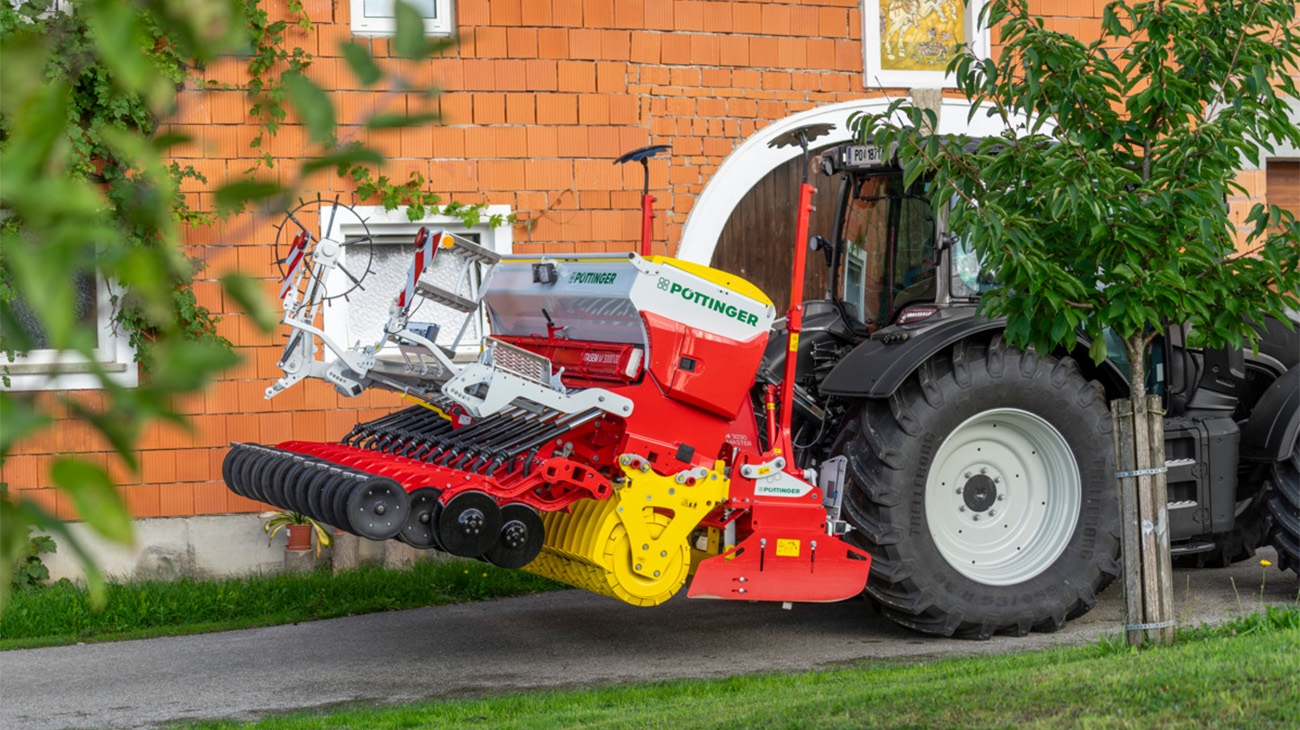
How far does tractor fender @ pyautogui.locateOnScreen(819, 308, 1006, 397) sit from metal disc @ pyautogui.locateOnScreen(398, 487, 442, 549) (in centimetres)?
215

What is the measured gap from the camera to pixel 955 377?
7.12 m

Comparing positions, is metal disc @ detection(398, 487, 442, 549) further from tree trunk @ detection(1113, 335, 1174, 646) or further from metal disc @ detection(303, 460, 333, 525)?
tree trunk @ detection(1113, 335, 1174, 646)

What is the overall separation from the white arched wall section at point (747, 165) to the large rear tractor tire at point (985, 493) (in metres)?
3.43

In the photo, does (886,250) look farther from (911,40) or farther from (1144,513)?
(911,40)

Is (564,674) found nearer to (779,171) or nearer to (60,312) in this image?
(779,171)

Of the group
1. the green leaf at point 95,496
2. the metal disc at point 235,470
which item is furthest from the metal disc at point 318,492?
the green leaf at point 95,496

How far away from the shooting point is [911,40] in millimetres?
11047

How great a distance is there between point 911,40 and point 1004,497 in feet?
15.5

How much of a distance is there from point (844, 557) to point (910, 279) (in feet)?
5.55

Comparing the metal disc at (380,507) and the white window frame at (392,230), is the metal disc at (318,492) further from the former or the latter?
the white window frame at (392,230)

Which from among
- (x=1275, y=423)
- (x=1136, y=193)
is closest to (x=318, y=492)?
(x=1136, y=193)

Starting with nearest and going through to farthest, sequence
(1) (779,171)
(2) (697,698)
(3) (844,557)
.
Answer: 1. (2) (697,698)
2. (3) (844,557)
3. (1) (779,171)

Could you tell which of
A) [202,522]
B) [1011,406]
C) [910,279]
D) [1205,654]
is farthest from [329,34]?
[1205,654]

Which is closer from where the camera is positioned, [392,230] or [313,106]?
[313,106]
